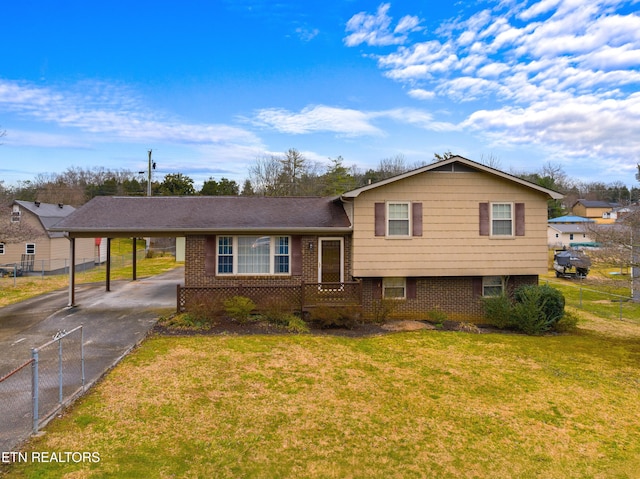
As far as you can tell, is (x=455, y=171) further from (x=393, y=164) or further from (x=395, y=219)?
(x=393, y=164)

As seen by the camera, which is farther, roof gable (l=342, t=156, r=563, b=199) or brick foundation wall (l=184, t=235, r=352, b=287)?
brick foundation wall (l=184, t=235, r=352, b=287)

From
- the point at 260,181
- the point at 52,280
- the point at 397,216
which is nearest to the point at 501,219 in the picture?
the point at 397,216

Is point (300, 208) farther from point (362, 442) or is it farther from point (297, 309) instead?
point (362, 442)

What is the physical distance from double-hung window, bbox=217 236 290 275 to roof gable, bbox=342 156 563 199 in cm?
312

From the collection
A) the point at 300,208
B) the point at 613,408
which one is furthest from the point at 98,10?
the point at 613,408

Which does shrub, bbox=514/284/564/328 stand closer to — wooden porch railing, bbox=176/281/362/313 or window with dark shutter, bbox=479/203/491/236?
window with dark shutter, bbox=479/203/491/236

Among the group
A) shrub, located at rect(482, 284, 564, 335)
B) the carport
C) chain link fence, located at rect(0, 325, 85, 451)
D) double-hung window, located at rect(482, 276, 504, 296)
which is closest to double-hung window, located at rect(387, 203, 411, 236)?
double-hung window, located at rect(482, 276, 504, 296)

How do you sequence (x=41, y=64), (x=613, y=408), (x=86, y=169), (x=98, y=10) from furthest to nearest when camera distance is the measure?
(x=86, y=169) → (x=41, y=64) → (x=98, y=10) → (x=613, y=408)

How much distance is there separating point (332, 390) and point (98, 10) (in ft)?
65.0

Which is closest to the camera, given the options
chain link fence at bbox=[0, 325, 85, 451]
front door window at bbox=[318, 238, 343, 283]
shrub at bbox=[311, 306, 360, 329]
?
chain link fence at bbox=[0, 325, 85, 451]

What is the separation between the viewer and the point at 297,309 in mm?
13531

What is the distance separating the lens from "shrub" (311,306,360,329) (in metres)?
12.5

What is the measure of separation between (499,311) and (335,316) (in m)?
5.83

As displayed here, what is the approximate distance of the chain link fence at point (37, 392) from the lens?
18.3 feet
